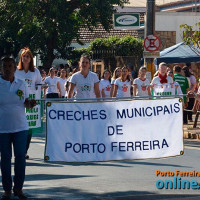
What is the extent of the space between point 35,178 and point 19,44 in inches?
1173

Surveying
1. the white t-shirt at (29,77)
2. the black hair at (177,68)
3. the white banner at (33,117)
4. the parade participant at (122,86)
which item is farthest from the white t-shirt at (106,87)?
the white banner at (33,117)

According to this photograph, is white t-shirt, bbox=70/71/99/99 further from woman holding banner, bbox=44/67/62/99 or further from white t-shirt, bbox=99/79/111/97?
woman holding banner, bbox=44/67/62/99

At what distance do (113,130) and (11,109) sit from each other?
134 centimetres

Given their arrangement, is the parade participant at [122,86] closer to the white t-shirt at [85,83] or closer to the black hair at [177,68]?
the black hair at [177,68]

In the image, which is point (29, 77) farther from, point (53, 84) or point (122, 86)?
point (53, 84)

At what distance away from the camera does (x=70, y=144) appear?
9414mm

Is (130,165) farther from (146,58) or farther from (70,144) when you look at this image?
(146,58)

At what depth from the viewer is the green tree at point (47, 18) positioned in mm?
36575

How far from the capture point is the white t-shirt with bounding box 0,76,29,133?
906 centimetres

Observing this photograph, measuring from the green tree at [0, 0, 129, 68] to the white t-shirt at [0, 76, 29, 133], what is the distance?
89.6ft

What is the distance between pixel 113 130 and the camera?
374 inches

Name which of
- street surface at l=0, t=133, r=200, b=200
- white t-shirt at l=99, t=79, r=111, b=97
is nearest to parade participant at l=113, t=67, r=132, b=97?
white t-shirt at l=99, t=79, r=111, b=97

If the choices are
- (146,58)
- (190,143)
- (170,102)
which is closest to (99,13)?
(146,58)

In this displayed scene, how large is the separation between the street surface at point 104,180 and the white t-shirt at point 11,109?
0.93 metres
